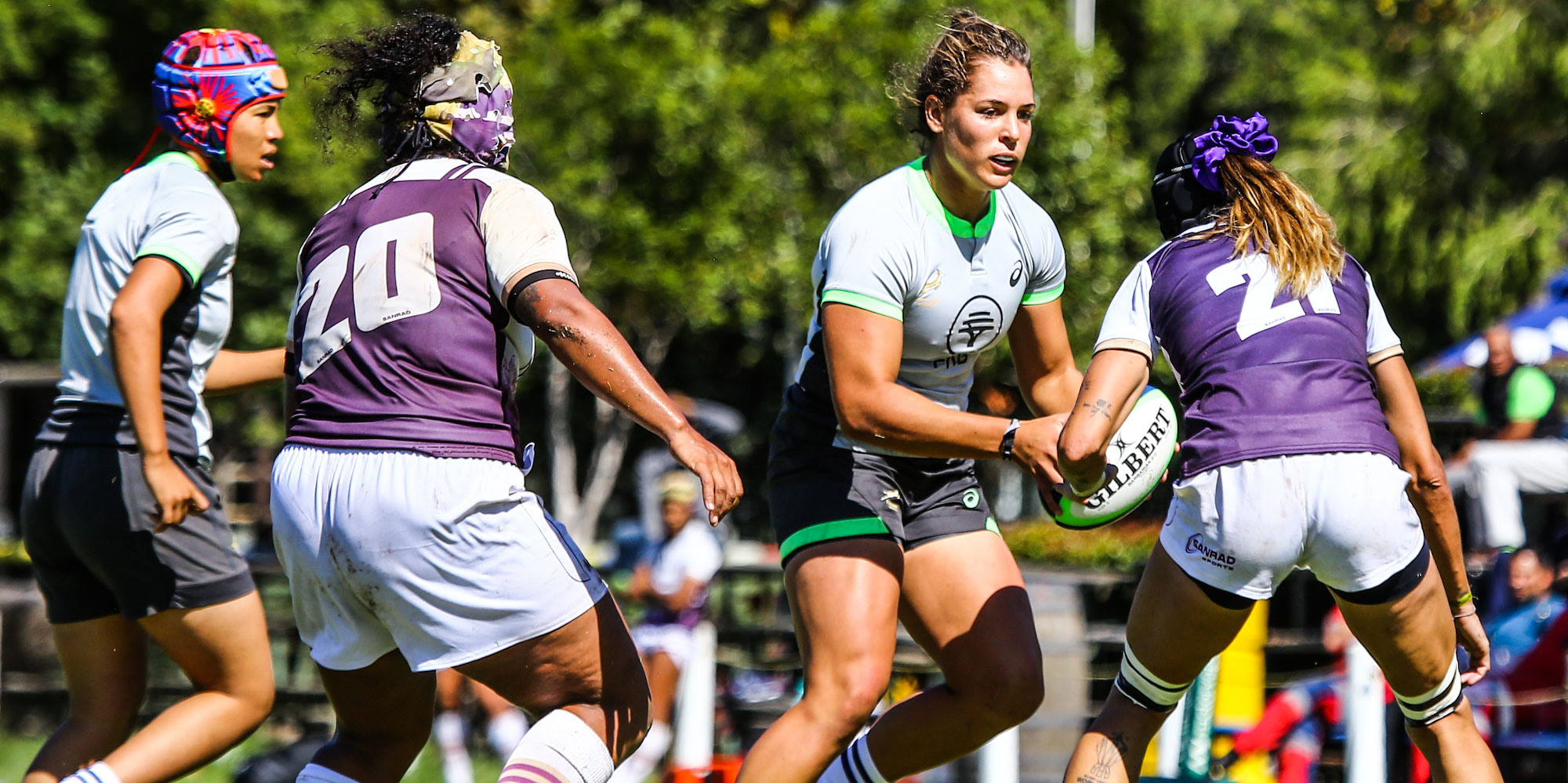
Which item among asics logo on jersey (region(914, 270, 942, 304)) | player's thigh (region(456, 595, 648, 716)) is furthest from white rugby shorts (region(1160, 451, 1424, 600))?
player's thigh (region(456, 595, 648, 716))

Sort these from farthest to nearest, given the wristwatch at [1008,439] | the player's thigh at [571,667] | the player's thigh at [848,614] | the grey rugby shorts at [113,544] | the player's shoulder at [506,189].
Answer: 1. the grey rugby shorts at [113,544]
2. the player's thigh at [848,614]
3. the wristwatch at [1008,439]
4. the player's shoulder at [506,189]
5. the player's thigh at [571,667]

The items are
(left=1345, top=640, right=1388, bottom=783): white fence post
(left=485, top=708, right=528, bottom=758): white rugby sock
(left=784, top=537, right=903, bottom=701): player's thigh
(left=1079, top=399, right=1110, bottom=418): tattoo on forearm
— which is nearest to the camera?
(left=1079, top=399, right=1110, bottom=418): tattoo on forearm

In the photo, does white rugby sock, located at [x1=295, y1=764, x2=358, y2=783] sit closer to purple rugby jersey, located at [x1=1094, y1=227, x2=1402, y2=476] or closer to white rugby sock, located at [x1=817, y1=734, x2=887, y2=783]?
white rugby sock, located at [x1=817, y1=734, x2=887, y2=783]

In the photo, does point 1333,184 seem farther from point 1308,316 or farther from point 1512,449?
point 1308,316

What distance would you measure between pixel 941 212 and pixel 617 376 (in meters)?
1.22

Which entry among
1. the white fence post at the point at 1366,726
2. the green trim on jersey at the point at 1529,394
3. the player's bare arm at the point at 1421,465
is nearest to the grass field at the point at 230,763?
the white fence post at the point at 1366,726

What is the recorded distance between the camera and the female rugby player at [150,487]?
3.74 m

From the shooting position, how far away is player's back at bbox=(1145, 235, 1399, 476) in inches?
133

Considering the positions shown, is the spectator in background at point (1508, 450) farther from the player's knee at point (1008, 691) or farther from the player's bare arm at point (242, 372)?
the player's bare arm at point (242, 372)

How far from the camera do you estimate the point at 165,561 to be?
3.78 m

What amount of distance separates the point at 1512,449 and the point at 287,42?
14.0 meters

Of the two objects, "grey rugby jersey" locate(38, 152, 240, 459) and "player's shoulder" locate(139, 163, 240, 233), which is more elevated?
"player's shoulder" locate(139, 163, 240, 233)

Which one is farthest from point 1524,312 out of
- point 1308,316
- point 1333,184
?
point 1333,184

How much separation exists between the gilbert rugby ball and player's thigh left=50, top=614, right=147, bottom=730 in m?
2.52
